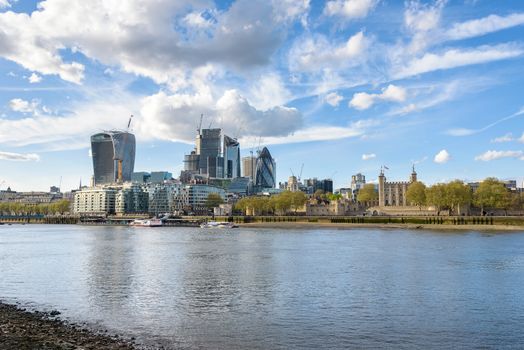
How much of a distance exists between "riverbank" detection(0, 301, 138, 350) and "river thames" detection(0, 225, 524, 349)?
1.43 meters

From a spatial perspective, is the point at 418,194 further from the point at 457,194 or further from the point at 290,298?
the point at 290,298

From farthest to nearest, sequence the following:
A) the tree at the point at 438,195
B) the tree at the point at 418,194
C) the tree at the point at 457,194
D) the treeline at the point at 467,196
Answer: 1. the tree at the point at 418,194
2. the tree at the point at 438,195
3. the tree at the point at 457,194
4. the treeline at the point at 467,196

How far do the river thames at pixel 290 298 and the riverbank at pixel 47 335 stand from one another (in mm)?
1428

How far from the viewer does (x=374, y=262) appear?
51750 mm

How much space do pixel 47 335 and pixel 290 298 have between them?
15.4 m

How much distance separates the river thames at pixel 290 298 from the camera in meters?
24.2

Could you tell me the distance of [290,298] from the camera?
33219 millimetres

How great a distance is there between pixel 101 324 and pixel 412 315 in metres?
16.6

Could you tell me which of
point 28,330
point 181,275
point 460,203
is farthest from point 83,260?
point 460,203

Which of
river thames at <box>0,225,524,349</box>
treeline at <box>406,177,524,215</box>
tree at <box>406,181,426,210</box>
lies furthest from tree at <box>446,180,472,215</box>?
river thames at <box>0,225,524,349</box>

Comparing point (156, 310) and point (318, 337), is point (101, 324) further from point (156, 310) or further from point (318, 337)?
point (318, 337)

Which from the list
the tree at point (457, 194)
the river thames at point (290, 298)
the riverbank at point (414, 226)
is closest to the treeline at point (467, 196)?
the tree at point (457, 194)

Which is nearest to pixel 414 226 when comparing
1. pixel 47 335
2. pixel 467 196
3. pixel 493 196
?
pixel 467 196

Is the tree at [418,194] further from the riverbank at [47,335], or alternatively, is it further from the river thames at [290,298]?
the riverbank at [47,335]
